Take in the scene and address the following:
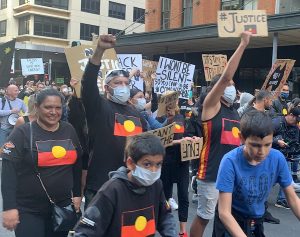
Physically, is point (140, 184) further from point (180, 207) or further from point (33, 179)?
point (180, 207)

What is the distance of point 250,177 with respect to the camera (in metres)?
3.12

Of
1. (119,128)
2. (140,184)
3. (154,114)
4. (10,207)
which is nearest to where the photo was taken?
(140,184)

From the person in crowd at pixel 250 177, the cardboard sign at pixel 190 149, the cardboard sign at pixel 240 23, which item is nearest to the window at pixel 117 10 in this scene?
the cardboard sign at pixel 190 149

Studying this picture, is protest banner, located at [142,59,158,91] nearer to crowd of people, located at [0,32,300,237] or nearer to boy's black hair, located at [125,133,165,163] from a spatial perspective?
crowd of people, located at [0,32,300,237]

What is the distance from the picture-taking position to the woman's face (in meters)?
3.93

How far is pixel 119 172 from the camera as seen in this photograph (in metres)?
2.98

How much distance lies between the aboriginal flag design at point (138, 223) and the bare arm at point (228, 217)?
43 cm

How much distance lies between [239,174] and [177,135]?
3.56 m

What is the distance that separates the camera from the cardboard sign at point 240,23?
4277 millimetres

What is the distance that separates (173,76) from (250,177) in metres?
7.40

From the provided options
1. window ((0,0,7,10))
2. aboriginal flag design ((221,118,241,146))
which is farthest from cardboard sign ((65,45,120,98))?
window ((0,0,7,10))

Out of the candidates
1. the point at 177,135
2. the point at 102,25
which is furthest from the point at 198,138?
the point at 102,25

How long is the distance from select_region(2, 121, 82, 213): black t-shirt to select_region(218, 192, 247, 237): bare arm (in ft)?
4.69

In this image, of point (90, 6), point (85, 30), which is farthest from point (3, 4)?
point (85, 30)
